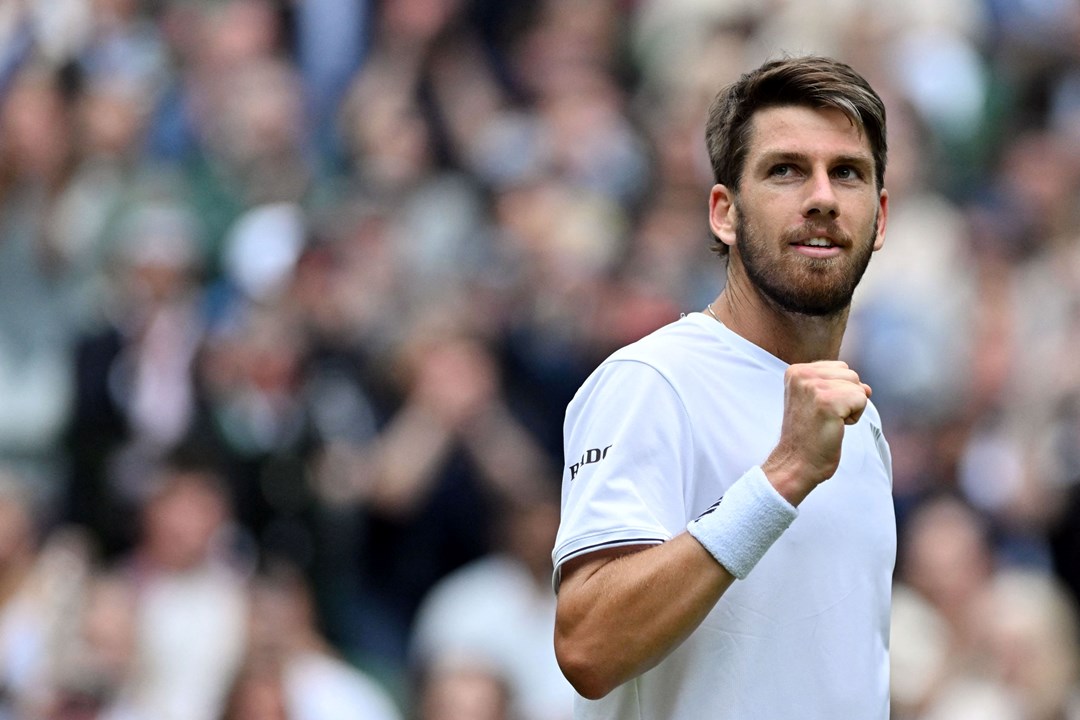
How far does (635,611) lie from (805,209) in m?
0.76

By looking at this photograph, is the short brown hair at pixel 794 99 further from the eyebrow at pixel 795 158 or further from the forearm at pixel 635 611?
the forearm at pixel 635 611

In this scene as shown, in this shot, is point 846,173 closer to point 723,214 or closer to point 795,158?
point 795,158

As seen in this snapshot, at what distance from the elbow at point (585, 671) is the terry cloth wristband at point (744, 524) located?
248 millimetres

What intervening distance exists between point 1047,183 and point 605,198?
7.70 feet

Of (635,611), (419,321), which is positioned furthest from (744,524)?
(419,321)

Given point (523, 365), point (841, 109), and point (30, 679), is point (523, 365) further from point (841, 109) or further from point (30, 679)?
point (841, 109)

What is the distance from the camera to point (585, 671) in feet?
8.90

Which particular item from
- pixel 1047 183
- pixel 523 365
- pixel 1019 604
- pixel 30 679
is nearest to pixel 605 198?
pixel 523 365

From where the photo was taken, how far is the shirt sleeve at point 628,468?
9.10 feet

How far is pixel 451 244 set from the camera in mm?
9086

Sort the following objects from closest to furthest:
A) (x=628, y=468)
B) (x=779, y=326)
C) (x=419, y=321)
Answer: (x=628, y=468) → (x=779, y=326) → (x=419, y=321)

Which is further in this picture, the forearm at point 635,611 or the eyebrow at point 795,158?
the eyebrow at point 795,158

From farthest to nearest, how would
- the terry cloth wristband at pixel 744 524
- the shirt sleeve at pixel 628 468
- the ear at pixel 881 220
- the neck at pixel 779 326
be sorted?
the ear at pixel 881 220 < the neck at pixel 779 326 < the shirt sleeve at pixel 628 468 < the terry cloth wristband at pixel 744 524

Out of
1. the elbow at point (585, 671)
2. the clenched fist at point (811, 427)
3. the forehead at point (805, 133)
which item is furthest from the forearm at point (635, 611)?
the forehead at point (805, 133)
